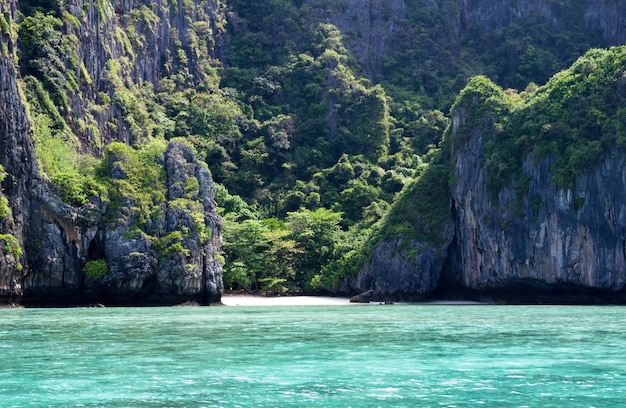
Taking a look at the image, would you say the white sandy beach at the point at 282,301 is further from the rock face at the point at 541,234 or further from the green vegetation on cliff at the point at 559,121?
the green vegetation on cliff at the point at 559,121

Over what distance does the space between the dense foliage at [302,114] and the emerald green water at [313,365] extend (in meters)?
21.4

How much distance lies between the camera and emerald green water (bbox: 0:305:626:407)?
41.0 ft

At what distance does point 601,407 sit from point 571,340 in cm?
921

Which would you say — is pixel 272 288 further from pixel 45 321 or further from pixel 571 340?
pixel 571 340

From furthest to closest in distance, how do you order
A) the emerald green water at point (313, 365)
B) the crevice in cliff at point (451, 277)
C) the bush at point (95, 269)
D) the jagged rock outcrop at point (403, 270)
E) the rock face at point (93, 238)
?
the crevice in cliff at point (451, 277), the jagged rock outcrop at point (403, 270), the bush at point (95, 269), the rock face at point (93, 238), the emerald green water at point (313, 365)

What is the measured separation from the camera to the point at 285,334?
22.6 meters

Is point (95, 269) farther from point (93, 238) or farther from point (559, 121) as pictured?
point (559, 121)

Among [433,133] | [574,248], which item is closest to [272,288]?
[574,248]

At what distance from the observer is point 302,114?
75.8 meters

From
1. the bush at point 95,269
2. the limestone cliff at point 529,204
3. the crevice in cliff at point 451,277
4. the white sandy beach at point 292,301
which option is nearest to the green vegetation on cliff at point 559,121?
Answer: the limestone cliff at point 529,204

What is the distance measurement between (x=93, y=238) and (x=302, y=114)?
118 feet

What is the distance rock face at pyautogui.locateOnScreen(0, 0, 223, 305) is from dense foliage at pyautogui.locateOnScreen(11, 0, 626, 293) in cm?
73

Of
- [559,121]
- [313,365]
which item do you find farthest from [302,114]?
[313,365]

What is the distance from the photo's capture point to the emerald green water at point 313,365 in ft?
41.0
